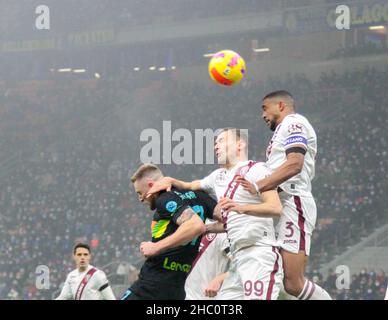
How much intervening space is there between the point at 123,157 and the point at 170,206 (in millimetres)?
21055

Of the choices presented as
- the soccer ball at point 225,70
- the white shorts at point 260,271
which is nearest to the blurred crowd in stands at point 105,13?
the soccer ball at point 225,70

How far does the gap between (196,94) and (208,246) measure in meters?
19.9

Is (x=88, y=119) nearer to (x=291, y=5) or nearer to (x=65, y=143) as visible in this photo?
(x=65, y=143)

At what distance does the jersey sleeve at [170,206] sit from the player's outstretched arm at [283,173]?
0.76 m

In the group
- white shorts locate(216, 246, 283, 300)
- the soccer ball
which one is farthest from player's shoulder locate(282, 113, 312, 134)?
the soccer ball

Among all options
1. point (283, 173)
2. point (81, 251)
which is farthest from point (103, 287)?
point (283, 173)

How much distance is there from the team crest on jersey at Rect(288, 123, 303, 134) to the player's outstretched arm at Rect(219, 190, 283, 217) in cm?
47

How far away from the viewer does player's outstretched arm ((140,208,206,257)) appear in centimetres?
445

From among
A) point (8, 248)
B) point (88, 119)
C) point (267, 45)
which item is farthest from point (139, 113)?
point (8, 248)

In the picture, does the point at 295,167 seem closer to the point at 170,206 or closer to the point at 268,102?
the point at 268,102

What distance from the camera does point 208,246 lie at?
6.35m

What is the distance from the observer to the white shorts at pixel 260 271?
5.28 metres

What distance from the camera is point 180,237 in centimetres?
445

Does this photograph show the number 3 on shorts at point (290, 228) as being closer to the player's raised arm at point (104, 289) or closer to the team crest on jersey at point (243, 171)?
the team crest on jersey at point (243, 171)
